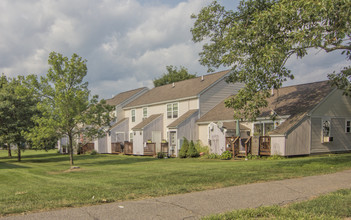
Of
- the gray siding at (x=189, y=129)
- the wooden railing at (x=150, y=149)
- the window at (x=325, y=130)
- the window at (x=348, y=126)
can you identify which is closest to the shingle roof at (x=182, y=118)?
the gray siding at (x=189, y=129)

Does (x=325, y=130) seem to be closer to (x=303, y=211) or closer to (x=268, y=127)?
(x=268, y=127)

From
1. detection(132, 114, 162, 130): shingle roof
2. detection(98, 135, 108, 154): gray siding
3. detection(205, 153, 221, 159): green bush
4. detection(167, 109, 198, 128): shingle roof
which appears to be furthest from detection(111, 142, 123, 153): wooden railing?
detection(205, 153, 221, 159): green bush

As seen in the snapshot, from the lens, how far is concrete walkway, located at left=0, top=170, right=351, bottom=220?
5.81m

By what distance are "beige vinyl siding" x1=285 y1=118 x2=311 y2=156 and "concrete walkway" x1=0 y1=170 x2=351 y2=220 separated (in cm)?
961

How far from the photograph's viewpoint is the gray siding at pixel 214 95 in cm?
2634

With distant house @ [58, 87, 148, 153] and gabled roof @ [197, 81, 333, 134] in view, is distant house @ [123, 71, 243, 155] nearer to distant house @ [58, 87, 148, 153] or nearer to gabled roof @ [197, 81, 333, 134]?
gabled roof @ [197, 81, 333, 134]

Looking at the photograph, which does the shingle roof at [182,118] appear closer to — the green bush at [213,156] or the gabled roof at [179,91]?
the gabled roof at [179,91]

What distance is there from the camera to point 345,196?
22.3 ft

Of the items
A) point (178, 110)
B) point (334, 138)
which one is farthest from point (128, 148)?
point (334, 138)

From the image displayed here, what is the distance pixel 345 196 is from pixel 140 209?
14.7 feet

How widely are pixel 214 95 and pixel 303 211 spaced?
21589 millimetres

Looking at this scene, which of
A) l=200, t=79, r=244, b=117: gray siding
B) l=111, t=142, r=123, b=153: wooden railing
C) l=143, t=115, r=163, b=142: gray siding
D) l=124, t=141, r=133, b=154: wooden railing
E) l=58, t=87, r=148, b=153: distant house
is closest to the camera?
l=200, t=79, r=244, b=117: gray siding

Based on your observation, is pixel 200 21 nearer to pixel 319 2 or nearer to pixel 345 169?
pixel 319 2

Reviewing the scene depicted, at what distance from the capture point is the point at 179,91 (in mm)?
29438
